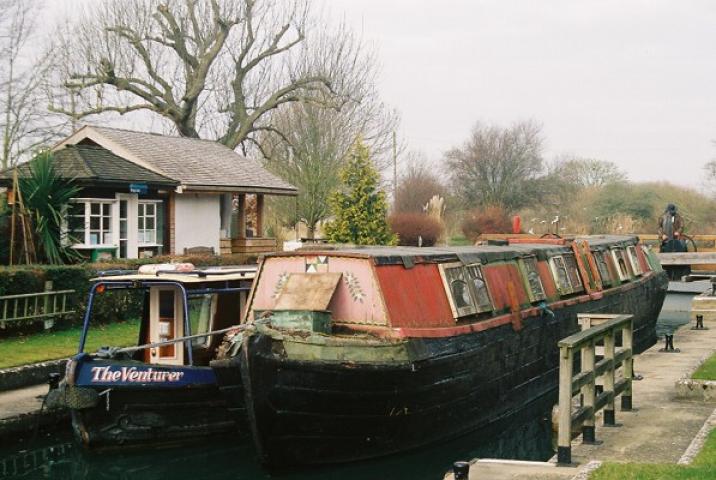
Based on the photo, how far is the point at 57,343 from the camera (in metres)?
15.7

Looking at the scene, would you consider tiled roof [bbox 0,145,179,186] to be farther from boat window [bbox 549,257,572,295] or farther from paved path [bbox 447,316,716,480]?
paved path [bbox 447,316,716,480]

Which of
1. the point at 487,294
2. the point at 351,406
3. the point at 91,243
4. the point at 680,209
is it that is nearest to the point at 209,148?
the point at 91,243

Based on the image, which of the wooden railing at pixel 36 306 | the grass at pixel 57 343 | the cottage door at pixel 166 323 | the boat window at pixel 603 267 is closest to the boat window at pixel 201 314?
the cottage door at pixel 166 323

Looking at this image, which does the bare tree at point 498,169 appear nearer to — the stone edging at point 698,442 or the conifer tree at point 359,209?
the conifer tree at point 359,209

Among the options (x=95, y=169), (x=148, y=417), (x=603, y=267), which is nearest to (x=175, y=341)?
(x=148, y=417)

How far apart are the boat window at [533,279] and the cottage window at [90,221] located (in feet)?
38.9

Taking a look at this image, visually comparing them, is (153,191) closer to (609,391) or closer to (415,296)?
(415,296)

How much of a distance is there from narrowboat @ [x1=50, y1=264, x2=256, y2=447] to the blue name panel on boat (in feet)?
0.04

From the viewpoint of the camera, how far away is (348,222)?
28.0 meters

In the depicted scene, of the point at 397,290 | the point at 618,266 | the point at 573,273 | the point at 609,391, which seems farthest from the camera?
the point at 618,266

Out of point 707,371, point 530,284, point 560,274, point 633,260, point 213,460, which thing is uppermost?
point 633,260

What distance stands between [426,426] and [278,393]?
2.22m

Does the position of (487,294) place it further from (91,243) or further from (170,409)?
(91,243)

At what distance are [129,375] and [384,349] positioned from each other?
3.25 metres
